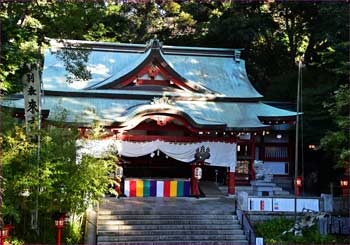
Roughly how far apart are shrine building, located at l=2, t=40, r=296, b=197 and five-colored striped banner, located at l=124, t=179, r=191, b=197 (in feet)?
0.12

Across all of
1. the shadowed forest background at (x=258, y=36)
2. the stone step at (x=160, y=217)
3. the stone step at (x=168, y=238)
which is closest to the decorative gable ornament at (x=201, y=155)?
the stone step at (x=160, y=217)

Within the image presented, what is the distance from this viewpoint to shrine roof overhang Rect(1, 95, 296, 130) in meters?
16.9

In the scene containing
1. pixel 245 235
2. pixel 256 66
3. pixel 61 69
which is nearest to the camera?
pixel 245 235

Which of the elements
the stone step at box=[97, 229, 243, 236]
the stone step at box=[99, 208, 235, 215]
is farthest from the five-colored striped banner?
the stone step at box=[97, 229, 243, 236]

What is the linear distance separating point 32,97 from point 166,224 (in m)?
5.37

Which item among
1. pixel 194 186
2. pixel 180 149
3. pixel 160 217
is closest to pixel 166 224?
pixel 160 217

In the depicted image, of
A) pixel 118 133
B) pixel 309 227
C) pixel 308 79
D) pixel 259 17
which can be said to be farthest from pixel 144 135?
pixel 259 17

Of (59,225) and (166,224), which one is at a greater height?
(59,225)

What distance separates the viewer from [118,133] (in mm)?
17375

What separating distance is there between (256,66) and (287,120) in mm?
Answer: 9650

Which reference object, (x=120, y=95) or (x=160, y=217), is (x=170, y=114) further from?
(x=160, y=217)

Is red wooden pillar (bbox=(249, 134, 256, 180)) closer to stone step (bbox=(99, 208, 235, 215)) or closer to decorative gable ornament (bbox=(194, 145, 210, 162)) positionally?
decorative gable ornament (bbox=(194, 145, 210, 162))

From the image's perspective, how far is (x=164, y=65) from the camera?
19.3 m

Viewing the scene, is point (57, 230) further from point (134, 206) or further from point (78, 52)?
point (78, 52)
